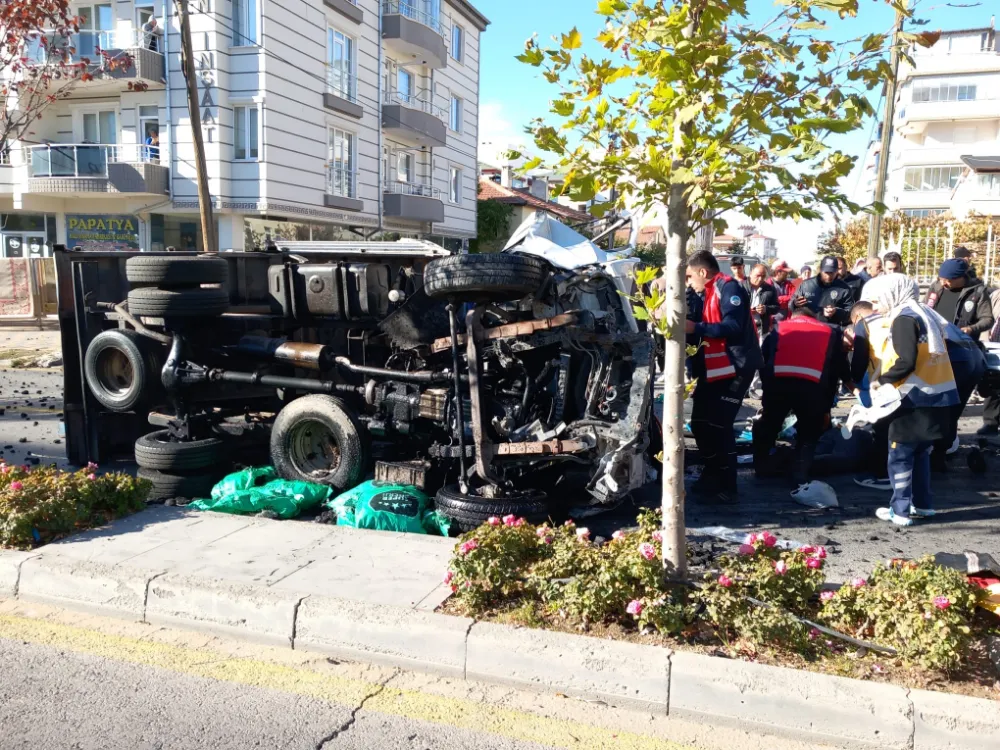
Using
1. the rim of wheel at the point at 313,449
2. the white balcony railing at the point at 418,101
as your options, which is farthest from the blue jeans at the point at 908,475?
the white balcony railing at the point at 418,101

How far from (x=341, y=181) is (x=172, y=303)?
71.5ft

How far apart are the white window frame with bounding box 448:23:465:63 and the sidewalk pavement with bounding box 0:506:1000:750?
3305cm

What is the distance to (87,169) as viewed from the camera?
24.1 meters

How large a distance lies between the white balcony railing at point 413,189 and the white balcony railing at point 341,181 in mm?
2500

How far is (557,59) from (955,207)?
1892 inches

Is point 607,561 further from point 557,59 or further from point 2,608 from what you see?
point 2,608

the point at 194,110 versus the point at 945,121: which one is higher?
the point at 945,121

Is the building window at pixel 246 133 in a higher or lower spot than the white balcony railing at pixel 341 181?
higher

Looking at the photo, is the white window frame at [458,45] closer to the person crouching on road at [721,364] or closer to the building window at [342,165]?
the building window at [342,165]

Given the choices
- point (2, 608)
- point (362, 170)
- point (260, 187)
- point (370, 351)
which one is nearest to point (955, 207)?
point (362, 170)

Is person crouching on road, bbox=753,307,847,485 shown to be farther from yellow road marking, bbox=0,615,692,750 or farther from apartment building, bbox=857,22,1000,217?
apartment building, bbox=857,22,1000,217

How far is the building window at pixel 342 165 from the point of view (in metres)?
26.7

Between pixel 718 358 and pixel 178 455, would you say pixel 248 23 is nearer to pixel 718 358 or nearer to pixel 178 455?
pixel 178 455

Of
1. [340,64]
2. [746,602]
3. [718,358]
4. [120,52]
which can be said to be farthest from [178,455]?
[340,64]
